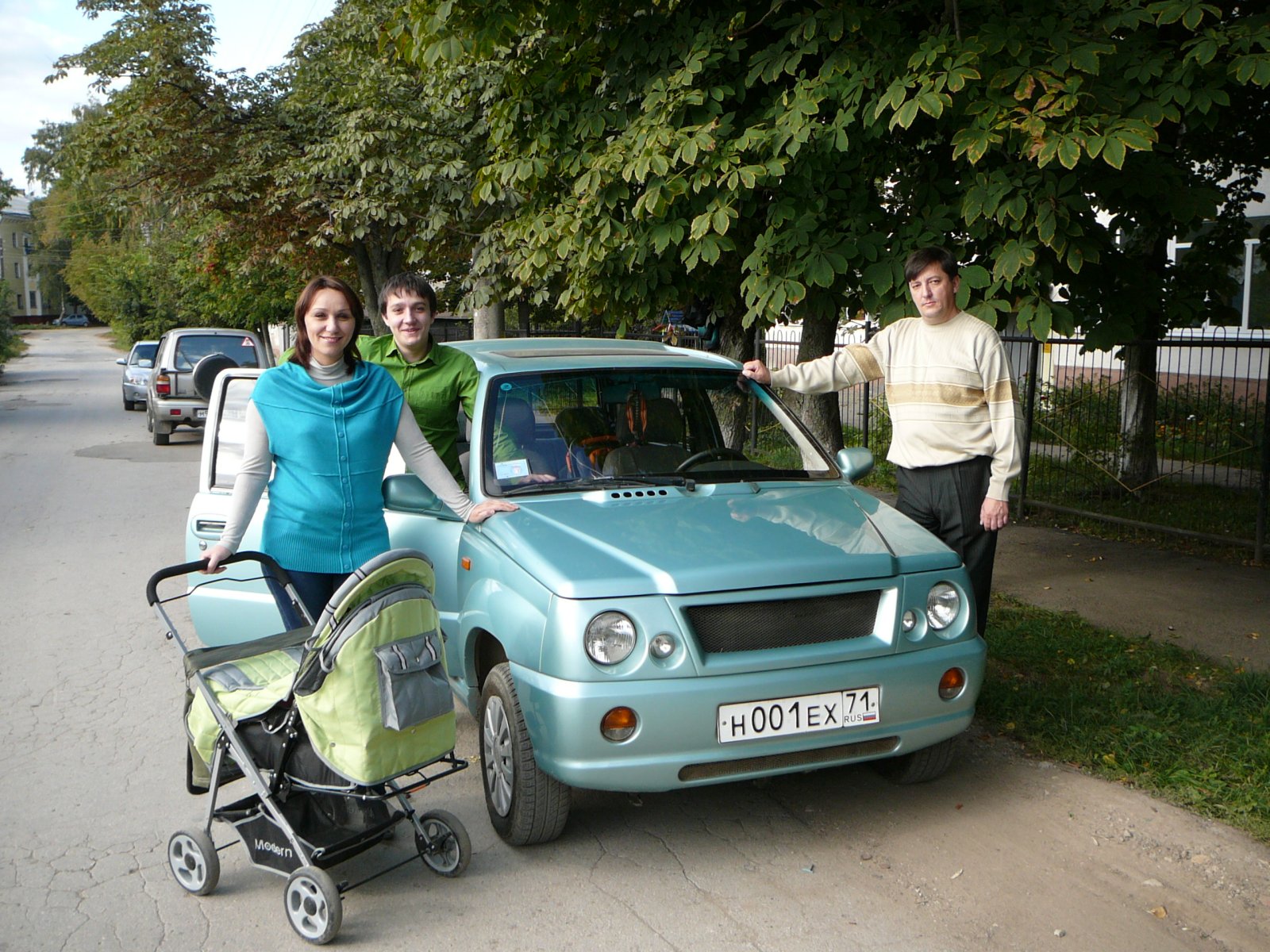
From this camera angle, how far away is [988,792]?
463cm

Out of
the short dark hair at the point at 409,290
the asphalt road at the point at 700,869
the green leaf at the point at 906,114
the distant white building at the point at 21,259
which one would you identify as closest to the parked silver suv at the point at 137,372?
the asphalt road at the point at 700,869

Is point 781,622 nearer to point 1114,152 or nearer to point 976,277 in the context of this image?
point 1114,152

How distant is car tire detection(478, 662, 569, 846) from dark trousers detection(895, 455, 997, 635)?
217 cm

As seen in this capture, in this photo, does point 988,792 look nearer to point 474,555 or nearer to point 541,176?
point 474,555

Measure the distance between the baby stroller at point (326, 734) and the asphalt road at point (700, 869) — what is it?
0.55 ft

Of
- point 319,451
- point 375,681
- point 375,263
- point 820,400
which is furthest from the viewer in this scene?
point 375,263

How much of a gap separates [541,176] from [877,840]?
16.6ft

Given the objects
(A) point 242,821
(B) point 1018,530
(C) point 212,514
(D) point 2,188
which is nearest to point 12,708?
(C) point 212,514

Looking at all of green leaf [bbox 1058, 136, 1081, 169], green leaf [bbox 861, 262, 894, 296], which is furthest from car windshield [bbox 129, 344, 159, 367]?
green leaf [bbox 1058, 136, 1081, 169]

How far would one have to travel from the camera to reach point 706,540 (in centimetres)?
408

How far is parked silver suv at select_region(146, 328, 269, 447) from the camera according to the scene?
1833 centimetres

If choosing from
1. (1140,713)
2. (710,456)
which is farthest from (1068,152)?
(1140,713)

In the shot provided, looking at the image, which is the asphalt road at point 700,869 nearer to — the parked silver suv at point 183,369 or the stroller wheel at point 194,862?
the stroller wheel at point 194,862

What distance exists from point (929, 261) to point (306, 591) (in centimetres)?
292
